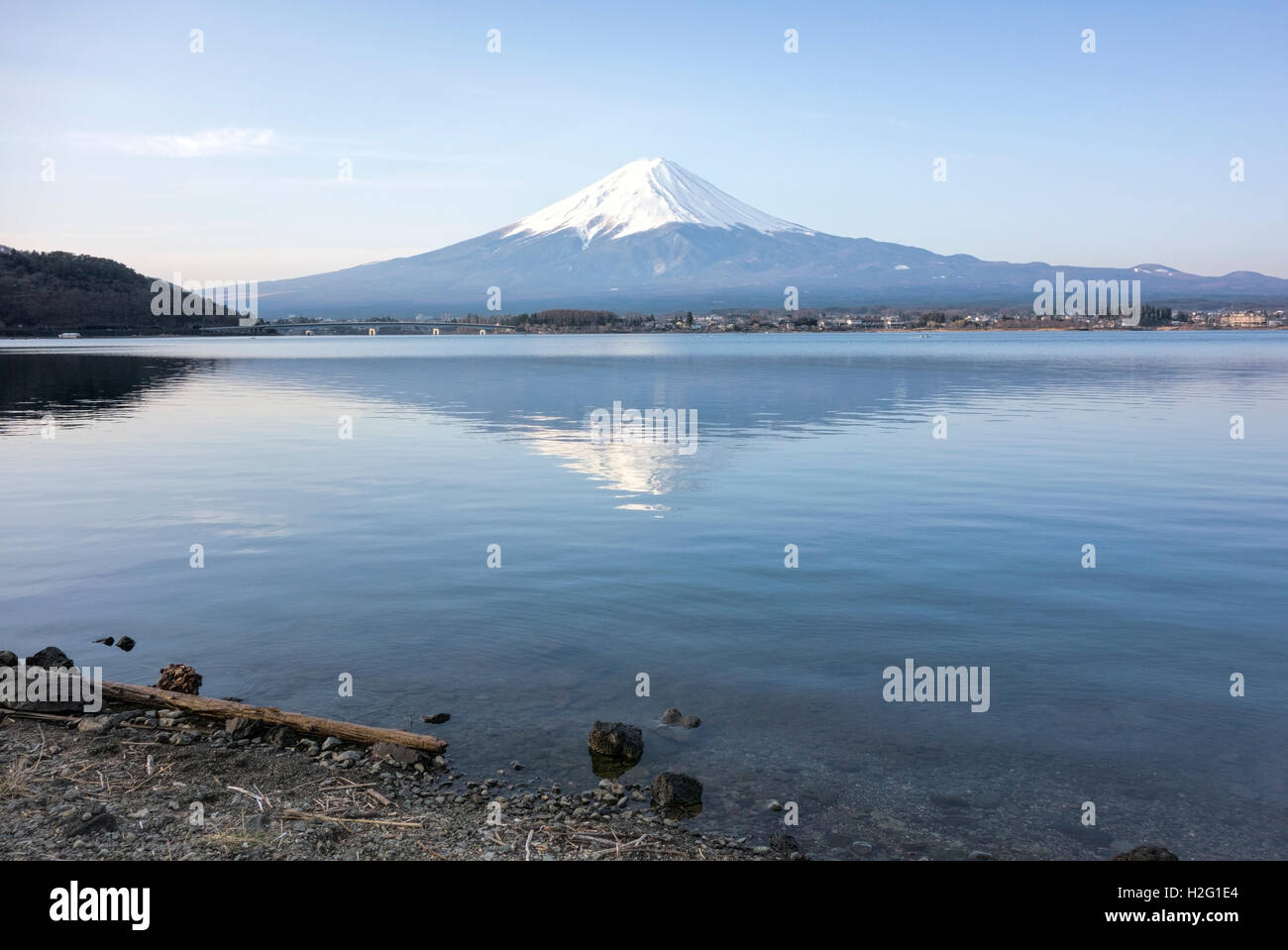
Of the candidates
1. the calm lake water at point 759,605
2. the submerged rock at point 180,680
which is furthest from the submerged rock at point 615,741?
the submerged rock at point 180,680

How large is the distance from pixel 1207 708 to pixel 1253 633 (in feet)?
12.2

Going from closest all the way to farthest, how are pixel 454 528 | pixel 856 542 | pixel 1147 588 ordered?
pixel 1147 588 → pixel 856 542 → pixel 454 528

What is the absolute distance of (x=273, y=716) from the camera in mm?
10867

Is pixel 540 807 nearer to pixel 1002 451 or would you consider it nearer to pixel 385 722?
pixel 385 722

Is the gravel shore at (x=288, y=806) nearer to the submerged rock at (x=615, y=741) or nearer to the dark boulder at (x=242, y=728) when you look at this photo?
the dark boulder at (x=242, y=728)

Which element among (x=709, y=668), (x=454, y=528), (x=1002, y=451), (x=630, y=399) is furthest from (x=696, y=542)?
(x=630, y=399)

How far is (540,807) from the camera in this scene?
912 centimetres

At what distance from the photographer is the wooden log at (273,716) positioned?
10.3 meters
